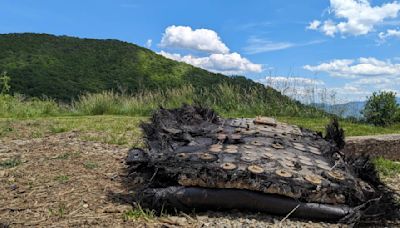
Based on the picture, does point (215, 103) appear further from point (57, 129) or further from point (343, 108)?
point (57, 129)

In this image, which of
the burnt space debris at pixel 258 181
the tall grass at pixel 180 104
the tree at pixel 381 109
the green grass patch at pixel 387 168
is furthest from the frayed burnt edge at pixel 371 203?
the tree at pixel 381 109

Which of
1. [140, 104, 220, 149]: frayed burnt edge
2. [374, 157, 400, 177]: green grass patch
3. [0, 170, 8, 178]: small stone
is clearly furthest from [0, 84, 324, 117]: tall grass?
[0, 170, 8, 178]: small stone

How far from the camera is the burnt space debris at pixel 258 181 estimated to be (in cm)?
258

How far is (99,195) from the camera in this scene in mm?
3031

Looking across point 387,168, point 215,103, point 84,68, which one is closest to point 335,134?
point 387,168

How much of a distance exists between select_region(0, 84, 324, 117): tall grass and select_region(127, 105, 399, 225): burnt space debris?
687cm

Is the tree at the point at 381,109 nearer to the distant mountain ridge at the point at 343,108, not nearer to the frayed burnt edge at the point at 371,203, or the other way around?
the distant mountain ridge at the point at 343,108

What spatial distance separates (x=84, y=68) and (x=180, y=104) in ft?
91.9

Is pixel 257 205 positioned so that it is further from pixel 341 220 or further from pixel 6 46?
pixel 6 46

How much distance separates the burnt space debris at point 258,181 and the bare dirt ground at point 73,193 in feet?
0.28

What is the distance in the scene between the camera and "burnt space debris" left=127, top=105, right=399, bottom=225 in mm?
2578

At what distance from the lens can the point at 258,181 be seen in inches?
101

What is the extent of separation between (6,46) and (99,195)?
4135 cm

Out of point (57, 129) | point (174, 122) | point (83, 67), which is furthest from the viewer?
point (83, 67)
